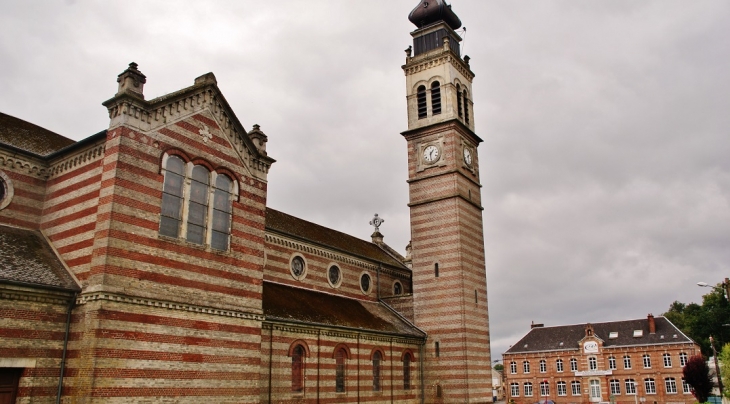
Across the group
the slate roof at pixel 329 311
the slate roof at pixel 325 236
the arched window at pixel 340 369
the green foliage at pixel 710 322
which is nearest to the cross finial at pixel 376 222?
the slate roof at pixel 325 236

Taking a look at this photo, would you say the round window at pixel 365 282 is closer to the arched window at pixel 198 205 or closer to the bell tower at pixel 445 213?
the bell tower at pixel 445 213

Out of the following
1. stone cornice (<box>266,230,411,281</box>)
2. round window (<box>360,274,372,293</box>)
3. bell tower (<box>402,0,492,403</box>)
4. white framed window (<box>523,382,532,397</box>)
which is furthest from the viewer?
white framed window (<box>523,382,532,397</box>)

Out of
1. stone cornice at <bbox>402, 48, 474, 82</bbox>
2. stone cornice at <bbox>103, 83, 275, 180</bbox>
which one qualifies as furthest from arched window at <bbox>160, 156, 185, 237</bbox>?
stone cornice at <bbox>402, 48, 474, 82</bbox>

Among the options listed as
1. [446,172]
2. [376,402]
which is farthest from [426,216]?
[376,402]

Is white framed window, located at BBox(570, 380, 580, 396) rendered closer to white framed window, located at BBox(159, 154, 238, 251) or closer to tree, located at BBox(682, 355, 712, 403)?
tree, located at BBox(682, 355, 712, 403)

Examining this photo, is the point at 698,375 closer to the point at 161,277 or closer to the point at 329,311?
the point at 329,311

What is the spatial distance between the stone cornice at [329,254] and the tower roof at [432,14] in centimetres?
1829

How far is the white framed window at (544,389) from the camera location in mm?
67875

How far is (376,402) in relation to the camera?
31.4 m

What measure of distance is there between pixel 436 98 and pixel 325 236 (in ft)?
40.6

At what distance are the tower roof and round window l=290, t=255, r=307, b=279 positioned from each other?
20.9m

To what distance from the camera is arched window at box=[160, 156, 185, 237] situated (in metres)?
19.8

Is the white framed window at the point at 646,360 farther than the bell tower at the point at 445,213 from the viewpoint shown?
Yes

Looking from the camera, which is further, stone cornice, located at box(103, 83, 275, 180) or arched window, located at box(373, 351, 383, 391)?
arched window, located at box(373, 351, 383, 391)
